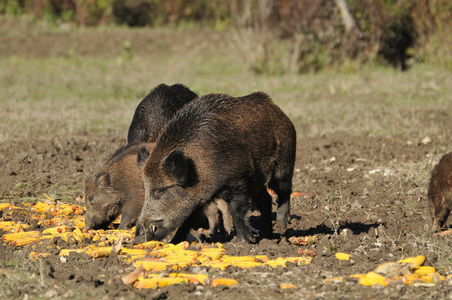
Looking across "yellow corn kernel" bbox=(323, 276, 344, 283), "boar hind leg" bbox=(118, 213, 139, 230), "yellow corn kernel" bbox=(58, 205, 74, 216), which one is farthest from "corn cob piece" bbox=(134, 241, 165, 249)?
"yellow corn kernel" bbox=(58, 205, 74, 216)

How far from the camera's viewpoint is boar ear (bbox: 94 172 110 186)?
24.0ft

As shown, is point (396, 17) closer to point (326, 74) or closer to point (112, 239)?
point (326, 74)

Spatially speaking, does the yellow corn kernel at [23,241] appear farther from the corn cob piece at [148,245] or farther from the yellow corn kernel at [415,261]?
the yellow corn kernel at [415,261]

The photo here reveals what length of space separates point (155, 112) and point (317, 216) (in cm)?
247

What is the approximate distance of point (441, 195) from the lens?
6.02m

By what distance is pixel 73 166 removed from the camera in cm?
880

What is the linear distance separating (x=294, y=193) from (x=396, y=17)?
11625mm

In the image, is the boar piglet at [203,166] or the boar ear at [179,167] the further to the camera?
the boar piglet at [203,166]

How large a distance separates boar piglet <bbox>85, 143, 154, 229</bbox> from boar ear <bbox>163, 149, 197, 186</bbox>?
1.47 m

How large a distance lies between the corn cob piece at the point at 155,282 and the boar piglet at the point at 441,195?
255 centimetres

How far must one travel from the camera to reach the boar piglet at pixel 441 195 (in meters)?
5.96

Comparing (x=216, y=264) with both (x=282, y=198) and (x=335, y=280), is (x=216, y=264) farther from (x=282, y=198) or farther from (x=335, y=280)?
(x=282, y=198)

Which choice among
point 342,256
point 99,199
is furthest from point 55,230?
point 342,256

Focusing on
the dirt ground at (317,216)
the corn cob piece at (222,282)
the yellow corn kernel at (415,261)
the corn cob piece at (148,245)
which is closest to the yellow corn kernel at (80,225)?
the dirt ground at (317,216)
